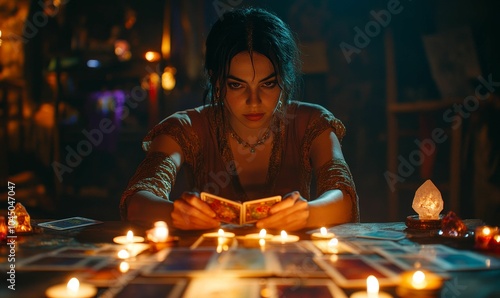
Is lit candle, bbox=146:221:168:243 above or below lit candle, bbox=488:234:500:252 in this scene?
above

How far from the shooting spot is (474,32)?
4500 millimetres

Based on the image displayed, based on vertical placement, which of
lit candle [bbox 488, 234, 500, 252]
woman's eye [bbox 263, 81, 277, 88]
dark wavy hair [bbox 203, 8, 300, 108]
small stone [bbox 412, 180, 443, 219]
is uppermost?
dark wavy hair [bbox 203, 8, 300, 108]

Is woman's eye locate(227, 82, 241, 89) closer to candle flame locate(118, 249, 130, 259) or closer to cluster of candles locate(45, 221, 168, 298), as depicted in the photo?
cluster of candles locate(45, 221, 168, 298)

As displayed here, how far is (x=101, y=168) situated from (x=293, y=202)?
15.9 ft

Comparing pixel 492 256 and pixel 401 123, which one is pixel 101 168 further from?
pixel 492 256

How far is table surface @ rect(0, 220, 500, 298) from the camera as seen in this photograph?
3.38ft

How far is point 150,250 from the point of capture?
4.69ft

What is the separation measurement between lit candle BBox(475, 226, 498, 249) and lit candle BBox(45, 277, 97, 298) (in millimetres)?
1124

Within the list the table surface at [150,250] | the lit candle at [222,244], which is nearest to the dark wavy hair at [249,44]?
the table surface at [150,250]

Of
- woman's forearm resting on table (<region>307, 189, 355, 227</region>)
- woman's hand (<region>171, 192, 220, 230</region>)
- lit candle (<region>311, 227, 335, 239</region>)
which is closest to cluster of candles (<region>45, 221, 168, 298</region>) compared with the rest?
woman's hand (<region>171, 192, 220, 230</region>)

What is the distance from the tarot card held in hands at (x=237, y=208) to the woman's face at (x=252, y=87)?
67 cm

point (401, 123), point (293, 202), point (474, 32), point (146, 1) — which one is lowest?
point (293, 202)

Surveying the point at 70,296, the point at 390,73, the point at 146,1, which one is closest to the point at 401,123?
the point at 390,73

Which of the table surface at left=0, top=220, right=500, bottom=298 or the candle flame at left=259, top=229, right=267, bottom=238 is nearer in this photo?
the table surface at left=0, top=220, right=500, bottom=298
